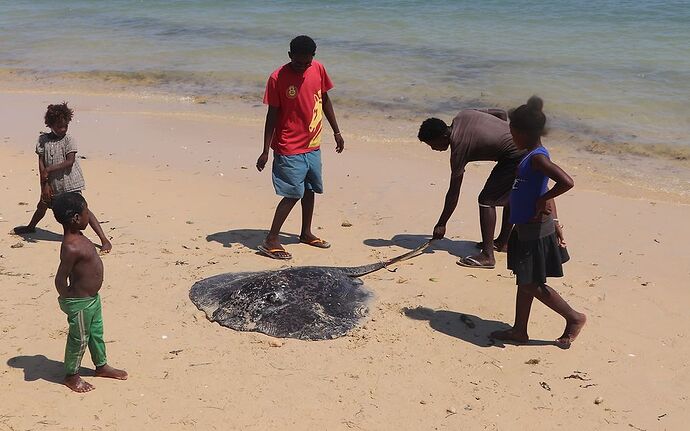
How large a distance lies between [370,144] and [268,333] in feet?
19.1

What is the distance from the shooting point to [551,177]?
422cm

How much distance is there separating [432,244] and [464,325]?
1.54 metres

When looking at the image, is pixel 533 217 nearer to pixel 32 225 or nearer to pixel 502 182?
pixel 502 182

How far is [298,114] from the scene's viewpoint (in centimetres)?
592

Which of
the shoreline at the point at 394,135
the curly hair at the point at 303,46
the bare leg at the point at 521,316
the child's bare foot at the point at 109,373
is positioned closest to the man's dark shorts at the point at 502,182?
the bare leg at the point at 521,316

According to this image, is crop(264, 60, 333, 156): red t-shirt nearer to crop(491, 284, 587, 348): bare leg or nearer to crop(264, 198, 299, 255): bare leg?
crop(264, 198, 299, 255): bare leg

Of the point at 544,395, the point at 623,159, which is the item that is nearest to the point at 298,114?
the point at 544,395

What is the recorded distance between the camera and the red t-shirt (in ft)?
19.2

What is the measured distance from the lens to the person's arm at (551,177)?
13.8 feet

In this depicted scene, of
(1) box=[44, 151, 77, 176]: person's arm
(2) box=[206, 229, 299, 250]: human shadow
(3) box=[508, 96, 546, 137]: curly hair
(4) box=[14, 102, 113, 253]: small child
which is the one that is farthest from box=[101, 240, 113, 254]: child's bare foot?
(3) box=[508, 96, 546, 137]: curly hair

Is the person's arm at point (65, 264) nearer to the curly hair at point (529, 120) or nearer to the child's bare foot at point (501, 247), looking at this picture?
the curly hair at point (529, 120)

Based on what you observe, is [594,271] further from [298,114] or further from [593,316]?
[298,114]

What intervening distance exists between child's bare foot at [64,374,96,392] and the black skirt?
2472 millimetres

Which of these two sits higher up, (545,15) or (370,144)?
(545,15)
